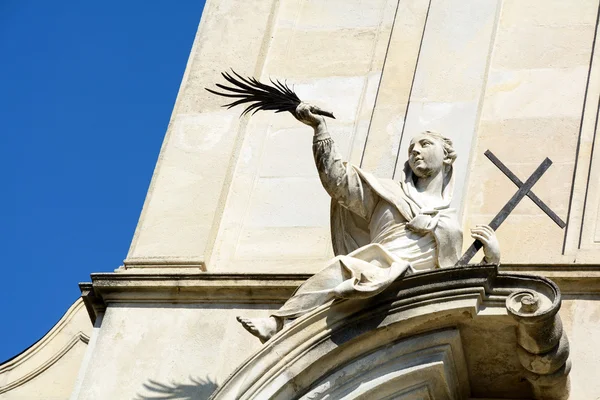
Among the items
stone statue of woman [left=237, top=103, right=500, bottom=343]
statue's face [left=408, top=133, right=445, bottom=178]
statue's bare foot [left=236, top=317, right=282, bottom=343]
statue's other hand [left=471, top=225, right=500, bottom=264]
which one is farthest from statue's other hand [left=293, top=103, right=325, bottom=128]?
statue's bare foot [left=236, top=317, right=282, bottom=343]

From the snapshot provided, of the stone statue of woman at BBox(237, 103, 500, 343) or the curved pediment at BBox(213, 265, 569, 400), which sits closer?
the curved pediment at BBox(213, 265, 569, 400)

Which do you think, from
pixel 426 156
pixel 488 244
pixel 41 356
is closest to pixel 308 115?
pixel 426 156

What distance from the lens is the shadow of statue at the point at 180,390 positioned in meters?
12.9

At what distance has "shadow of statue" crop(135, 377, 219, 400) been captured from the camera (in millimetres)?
12867

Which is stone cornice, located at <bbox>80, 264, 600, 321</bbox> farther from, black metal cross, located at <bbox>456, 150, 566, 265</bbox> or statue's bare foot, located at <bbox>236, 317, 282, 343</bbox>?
statue's bare foot, located at <bbox>236, 317, 282, 343</bbox>

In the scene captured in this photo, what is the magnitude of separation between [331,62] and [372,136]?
3.14ft

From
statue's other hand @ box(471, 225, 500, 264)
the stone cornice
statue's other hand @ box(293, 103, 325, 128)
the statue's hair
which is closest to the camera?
statue's other hand @ box(471, 225, 500, 264)

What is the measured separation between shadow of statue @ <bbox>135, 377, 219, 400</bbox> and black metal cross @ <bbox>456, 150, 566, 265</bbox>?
6.50 ft

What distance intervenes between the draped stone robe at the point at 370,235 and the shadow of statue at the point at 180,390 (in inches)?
44.6

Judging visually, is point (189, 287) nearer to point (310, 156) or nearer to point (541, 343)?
point (310, 156)

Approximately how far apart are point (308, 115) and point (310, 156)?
1.92 metres

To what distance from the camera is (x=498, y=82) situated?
566 inches

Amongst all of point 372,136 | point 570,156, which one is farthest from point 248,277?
point 570,156

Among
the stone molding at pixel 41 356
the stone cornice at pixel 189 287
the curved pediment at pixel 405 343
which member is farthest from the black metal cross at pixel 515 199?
the stone molding at pixel 41 356
